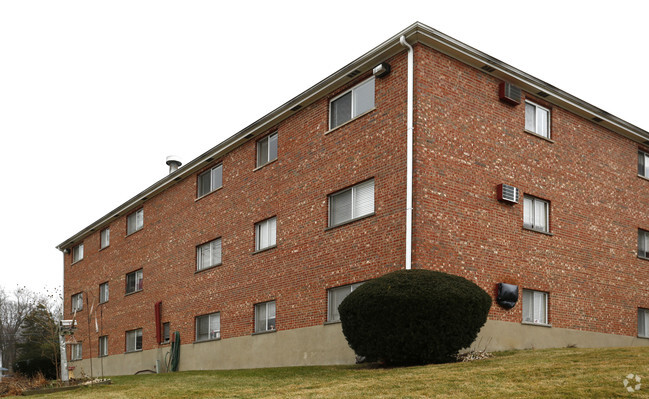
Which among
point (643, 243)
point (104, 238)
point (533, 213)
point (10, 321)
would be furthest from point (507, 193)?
point (10, 321)

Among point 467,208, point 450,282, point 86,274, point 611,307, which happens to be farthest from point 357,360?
point 86,274

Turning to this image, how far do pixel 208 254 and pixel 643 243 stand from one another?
15.0m

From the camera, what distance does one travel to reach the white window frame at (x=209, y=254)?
82.3 ft

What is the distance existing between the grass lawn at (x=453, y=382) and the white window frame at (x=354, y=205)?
170 inches

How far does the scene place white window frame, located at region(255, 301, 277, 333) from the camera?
845 inches

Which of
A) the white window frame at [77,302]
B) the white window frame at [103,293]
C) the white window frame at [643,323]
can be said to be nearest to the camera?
the white window frame at [643,323]

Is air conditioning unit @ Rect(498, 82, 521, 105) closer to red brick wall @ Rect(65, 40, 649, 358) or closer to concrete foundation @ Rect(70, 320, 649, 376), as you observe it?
red brick wall @ Rect(65, 40, 649, 358)

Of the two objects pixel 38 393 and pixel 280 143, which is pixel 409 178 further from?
pixel 38 393

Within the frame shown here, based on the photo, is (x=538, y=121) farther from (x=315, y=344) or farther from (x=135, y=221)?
(x=135, y=221)

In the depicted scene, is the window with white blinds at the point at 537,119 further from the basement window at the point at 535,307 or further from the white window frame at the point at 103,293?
the white window frame at the point at 103,293

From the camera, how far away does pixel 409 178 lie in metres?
16.8

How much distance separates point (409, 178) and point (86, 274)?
1034 inches

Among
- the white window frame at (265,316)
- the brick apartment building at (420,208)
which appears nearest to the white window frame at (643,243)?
the brick apartment building at (420,208)

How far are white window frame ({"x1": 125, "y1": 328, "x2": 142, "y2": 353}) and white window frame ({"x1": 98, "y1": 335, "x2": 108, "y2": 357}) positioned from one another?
10.0 ft
